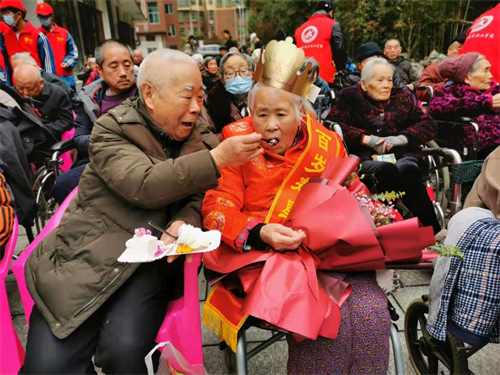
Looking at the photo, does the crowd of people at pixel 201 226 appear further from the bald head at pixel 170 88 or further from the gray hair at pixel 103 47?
the gray hair at pixel 103 47

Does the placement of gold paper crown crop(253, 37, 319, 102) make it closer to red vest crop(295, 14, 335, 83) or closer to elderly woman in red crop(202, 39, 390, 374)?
elderly woman in red crop(202, 39, 390, 374)

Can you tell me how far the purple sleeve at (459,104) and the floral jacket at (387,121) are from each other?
19.3 inches

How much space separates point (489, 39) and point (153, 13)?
48.5 meters

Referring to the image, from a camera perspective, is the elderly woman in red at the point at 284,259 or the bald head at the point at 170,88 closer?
the elderly woman in red at the point at 284,259

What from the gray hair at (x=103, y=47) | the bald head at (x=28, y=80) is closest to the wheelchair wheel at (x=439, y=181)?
the gray hair at (x=103, y=47)

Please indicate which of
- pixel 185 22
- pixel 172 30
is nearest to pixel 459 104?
pixel 172 30

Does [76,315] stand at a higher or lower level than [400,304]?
higher

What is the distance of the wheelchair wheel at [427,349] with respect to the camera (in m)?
1.74

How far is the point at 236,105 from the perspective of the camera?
3830mm

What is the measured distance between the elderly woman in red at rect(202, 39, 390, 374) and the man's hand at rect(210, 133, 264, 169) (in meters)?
0.31

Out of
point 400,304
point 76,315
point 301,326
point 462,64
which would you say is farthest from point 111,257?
point 462,64

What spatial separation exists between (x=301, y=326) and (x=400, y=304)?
5.51 feet

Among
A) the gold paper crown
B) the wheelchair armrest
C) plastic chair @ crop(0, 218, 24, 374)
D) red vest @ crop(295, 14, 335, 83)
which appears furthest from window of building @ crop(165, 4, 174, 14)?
plastic chair @ crop(0, 218, 24, 374)

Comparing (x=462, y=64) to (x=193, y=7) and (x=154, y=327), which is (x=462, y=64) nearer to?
(x=154, y=327)
